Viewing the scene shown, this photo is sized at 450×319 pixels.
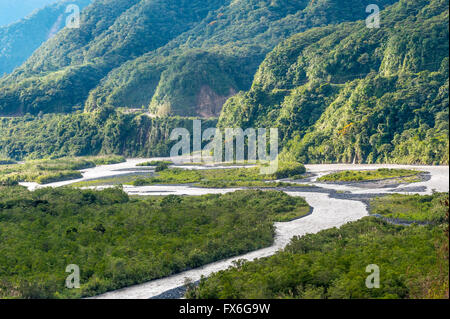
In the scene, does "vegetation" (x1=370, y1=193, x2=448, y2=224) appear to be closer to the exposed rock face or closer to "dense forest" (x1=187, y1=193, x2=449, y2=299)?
"dense forest" (x1=187, y1=193, x2=449, y2=299)

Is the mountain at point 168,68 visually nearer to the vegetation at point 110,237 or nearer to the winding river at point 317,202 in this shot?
the winding river at point 317,202

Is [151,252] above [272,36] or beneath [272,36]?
beneath

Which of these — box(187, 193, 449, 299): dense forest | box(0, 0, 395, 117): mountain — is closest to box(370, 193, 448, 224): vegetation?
box(187, 193, 449, 299): dense forest

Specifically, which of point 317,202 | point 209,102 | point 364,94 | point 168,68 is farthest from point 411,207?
point 168,68

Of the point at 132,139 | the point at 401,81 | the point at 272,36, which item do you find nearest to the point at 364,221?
the point at 401,81

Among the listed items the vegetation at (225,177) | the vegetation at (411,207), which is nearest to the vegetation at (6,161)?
the vegetation at (225,177)
